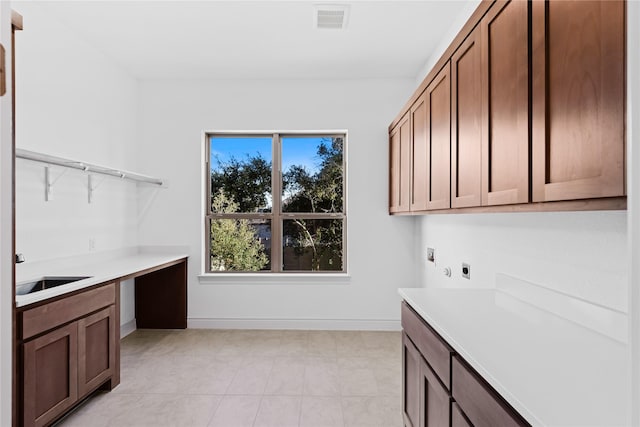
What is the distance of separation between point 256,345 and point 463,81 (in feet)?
9.52

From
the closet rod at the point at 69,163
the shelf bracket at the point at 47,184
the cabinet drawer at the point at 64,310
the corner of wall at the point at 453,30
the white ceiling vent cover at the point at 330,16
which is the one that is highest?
the white ceiling vent cover at the point at 330,16

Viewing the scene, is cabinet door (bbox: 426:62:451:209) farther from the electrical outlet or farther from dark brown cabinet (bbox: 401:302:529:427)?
dark brown cabinet (bbox: 401:302:529:427)

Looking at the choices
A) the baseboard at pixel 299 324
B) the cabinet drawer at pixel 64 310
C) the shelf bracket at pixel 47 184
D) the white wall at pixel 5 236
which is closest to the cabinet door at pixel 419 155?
the baseboard at pixel 299 324

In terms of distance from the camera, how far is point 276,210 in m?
4.09

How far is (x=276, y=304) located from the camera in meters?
3.95

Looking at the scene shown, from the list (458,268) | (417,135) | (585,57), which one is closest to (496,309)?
(458,268)

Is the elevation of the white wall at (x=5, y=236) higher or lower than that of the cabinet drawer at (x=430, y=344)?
higher

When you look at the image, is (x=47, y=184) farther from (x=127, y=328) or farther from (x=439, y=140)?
(x=439, y=140)

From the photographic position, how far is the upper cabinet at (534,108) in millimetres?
875

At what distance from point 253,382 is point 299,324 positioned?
4.13 ft

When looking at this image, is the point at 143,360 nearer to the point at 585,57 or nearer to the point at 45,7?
the point at 45,7

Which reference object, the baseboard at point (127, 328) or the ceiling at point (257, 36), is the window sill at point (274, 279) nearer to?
the baseboard at point (127, 328)

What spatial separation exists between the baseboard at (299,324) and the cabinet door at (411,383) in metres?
1.91

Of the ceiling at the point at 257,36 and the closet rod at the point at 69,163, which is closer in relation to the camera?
the closet rod at the point at 69,163
